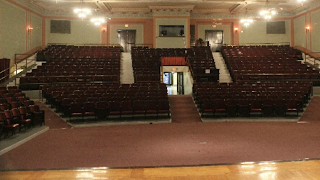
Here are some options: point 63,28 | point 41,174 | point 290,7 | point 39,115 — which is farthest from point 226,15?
point 41,174

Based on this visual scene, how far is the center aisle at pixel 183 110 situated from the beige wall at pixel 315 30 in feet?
30.4

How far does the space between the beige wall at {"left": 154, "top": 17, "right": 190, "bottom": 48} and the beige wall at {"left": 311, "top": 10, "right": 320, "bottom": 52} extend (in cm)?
717

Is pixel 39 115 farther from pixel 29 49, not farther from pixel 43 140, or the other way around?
pixel 29 49

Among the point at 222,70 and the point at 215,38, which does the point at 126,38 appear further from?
the point at 222,70

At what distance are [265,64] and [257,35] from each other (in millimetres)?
5455

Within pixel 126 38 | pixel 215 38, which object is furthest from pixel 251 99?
pixel 126 38

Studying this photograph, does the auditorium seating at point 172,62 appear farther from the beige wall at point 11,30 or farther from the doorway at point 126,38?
the beige wall at point 11,30

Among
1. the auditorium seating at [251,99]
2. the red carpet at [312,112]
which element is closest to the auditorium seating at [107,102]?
the auditorium seating at [251,99]

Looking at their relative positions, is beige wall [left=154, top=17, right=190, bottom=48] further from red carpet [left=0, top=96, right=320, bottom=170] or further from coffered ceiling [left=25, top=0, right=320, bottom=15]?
red carpet [left=0, top=96, right=320, bottom=170]

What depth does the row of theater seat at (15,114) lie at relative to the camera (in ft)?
16.1

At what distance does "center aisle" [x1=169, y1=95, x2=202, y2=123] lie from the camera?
24.0 feet

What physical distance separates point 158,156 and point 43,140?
263cm

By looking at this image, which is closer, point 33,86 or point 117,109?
point 117,109

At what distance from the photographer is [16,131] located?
17.7 feet
